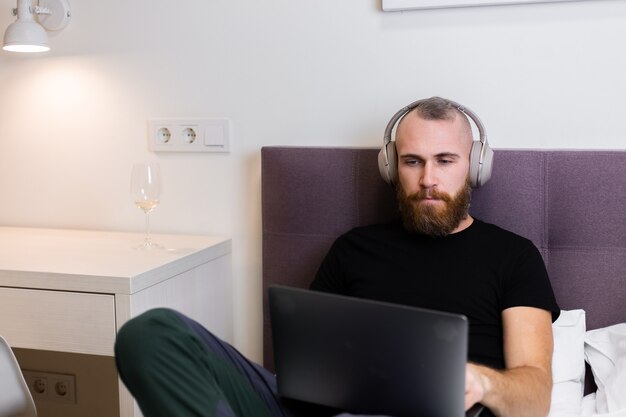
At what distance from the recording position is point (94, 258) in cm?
170

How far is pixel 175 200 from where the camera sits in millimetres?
2035

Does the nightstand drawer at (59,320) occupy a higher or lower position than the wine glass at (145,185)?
lower

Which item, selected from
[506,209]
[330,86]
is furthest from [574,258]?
[330,86]

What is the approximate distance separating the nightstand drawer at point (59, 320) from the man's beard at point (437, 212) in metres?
0.67

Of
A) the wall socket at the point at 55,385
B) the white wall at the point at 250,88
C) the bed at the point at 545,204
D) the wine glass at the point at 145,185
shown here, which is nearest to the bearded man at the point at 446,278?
the bed at the point at 545,204

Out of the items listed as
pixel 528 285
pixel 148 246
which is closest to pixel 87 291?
pixel 148 246

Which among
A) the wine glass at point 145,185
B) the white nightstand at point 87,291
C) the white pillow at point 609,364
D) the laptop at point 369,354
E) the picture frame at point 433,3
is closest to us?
the laptop at point 369,354

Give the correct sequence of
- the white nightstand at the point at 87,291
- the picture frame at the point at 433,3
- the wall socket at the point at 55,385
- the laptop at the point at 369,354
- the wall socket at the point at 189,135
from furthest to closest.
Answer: the wall socket at the point at 55,385 < the wall socket at the point at 189,135 < the picture frame at the point at 433,3 < the white nightstand at the point at 87,291 < the laptop at the point at 369,354

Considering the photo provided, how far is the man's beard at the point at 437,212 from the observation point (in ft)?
5.08

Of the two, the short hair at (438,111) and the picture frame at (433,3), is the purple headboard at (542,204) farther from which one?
the picture frame at (433,3)

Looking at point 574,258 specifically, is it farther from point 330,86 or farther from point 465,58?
point 330,86

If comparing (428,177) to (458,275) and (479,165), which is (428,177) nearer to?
(479,165)

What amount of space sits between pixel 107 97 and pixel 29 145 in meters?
0.30

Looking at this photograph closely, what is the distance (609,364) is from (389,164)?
0.64m
